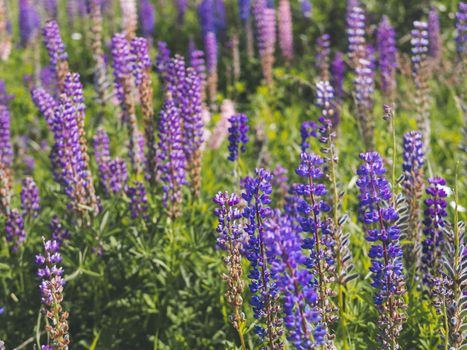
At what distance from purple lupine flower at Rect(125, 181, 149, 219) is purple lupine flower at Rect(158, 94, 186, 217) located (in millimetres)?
139

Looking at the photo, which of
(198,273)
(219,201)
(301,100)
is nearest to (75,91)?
(198,273)

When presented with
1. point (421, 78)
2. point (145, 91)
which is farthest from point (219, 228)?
point (421, 78)

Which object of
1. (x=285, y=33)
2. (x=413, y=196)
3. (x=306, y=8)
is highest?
(x=306, y=8)

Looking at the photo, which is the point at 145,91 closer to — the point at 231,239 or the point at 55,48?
the point at 55,48

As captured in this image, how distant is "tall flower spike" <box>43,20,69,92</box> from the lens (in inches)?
195

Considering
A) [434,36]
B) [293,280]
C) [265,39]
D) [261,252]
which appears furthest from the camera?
[265,39]

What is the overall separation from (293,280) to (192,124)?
8.07 feet

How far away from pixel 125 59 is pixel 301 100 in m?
3.99

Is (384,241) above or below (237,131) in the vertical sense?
below

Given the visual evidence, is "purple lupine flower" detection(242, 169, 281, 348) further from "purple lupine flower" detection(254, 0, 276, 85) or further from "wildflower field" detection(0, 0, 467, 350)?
"purple lupine flower" detection(254, 0, 276, 85)

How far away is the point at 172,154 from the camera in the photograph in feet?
14.0

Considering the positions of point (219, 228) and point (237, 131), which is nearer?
point (219, 228)

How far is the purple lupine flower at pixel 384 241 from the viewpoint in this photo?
8.98ft

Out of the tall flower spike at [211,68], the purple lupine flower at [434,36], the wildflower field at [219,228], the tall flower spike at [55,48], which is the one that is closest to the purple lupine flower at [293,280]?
the wildflower field at [219,228]
